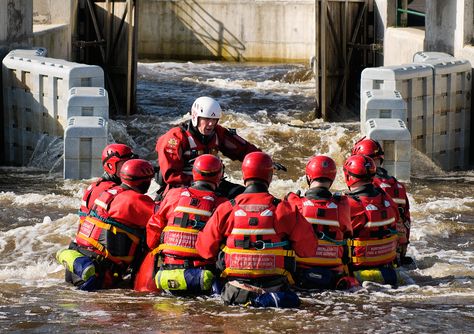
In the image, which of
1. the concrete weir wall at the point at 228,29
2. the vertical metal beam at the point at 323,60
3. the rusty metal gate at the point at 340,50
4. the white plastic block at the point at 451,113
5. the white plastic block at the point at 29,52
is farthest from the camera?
the concrete weir wall at the point at 228,29

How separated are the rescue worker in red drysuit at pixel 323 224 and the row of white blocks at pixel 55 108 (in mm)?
6877

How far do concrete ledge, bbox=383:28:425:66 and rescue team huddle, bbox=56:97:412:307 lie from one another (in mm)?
11683

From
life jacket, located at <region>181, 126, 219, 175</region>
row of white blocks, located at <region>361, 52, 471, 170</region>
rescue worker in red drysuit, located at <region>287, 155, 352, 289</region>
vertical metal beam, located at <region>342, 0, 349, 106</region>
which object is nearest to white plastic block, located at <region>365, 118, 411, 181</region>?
row of white blocks, located at <region>361, 52, 471, 170</region>

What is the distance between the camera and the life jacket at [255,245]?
972cm

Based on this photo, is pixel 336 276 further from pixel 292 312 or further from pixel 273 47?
pixel 273 47

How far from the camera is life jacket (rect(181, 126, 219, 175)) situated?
11.7m

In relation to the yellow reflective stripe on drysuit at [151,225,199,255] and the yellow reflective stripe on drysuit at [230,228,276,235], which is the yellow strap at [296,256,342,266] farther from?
the yellow reflective stripe on drysuit at [151,225,199,255]

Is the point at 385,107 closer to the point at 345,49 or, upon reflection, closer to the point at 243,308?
the point at 345,49

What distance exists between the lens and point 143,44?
33875 millimetres

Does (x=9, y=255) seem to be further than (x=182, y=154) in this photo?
Yes

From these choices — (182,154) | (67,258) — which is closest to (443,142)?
(182,154)

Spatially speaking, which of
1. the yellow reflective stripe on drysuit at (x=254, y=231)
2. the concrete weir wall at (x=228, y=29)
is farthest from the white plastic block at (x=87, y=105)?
the concrete weir wall at (x=228, y=29)

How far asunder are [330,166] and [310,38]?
2314cm

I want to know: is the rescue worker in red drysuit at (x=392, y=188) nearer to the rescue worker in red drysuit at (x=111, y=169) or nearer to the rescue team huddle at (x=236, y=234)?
the rescue team huddle at (x=236, y=234)
